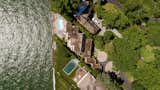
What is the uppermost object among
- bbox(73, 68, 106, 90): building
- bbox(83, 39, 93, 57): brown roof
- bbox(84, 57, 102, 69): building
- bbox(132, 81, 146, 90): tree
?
bbox(83, 39, 93, 57): brown roof

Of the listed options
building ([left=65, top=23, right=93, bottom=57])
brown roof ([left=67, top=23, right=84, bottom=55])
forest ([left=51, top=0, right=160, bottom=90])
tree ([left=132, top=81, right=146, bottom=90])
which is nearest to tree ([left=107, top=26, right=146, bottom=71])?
forest ([left=51, top=0, right=160, bottom=90])

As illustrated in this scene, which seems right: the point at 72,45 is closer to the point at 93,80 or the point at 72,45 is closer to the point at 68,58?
the point at 68,58

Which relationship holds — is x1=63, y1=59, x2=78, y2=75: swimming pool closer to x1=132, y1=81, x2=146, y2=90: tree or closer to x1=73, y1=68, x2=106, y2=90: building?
x1=73, y1=68, x2=106, y2=90: building

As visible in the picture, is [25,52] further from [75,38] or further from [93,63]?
[93,63]

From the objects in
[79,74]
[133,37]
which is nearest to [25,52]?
[79,74]

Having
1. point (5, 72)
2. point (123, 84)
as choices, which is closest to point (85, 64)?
point (123, 84)

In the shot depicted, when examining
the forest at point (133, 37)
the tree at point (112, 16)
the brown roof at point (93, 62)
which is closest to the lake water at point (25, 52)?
the forest at point (133, 37)

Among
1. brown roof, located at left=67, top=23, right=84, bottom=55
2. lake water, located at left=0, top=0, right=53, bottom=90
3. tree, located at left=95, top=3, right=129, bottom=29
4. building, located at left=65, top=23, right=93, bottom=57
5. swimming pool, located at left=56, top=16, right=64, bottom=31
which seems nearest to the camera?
tree, located at left=95, top=3, right=129, bottom=29
